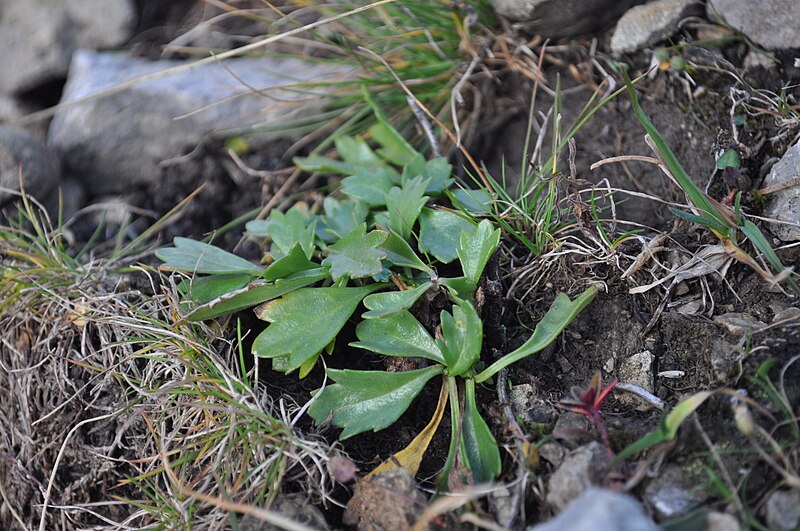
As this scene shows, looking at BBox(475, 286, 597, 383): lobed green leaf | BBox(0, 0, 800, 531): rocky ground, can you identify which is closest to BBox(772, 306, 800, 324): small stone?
BBox(0, 0, 800, 531): rocky ground

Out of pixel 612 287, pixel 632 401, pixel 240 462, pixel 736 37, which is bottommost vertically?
pixel 240 462

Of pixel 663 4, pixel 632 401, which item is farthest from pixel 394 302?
pixel 663 4

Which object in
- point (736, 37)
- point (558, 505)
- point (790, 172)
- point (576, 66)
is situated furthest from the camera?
point (576, 66)

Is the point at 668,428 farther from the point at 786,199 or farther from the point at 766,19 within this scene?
the point at 766,19

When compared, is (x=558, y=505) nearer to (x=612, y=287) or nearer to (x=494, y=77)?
(x=612, y=287)

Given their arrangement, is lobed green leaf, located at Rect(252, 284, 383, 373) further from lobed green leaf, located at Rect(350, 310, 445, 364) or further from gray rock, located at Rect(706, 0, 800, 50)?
gray rock, located at Rect(706, 0, 800, 50)

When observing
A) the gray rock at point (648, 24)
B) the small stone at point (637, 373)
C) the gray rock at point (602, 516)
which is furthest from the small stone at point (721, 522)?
the gray rock at point (648, 24)

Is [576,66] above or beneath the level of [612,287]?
above
